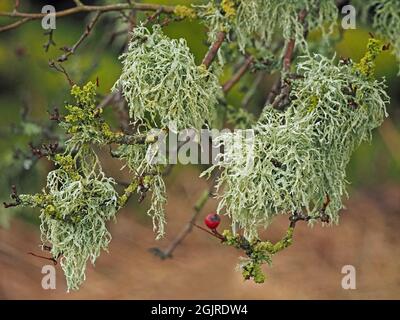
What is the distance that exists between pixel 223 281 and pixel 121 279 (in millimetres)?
498

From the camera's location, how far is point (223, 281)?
426cm

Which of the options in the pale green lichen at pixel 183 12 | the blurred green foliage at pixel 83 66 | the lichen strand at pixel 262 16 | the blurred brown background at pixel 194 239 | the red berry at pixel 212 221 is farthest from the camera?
the blurred brown background at pixel 194 239

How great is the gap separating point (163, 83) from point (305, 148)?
259mm

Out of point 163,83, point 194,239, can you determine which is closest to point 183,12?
point 163,83

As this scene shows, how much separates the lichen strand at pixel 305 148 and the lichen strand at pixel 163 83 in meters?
0.09

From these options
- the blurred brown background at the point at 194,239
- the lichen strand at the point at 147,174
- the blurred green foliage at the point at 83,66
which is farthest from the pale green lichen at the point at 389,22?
the blurred brown background at the point at 194,239

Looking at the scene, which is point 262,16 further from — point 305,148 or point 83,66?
point 83,66

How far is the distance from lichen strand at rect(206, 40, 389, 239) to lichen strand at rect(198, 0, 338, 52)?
8.6 inches

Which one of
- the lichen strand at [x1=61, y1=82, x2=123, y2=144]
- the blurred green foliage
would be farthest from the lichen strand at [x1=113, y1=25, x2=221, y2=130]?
the blurred green foliage

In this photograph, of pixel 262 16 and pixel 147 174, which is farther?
pixel 262 16

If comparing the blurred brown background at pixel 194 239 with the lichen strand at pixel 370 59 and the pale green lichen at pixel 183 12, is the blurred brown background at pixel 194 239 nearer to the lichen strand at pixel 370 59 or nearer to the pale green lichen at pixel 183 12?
the pale green lichen at pixel 183 12

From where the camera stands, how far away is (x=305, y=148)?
144 cm

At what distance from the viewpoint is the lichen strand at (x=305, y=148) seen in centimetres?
142

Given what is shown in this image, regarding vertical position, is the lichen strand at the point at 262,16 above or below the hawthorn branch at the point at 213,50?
above
